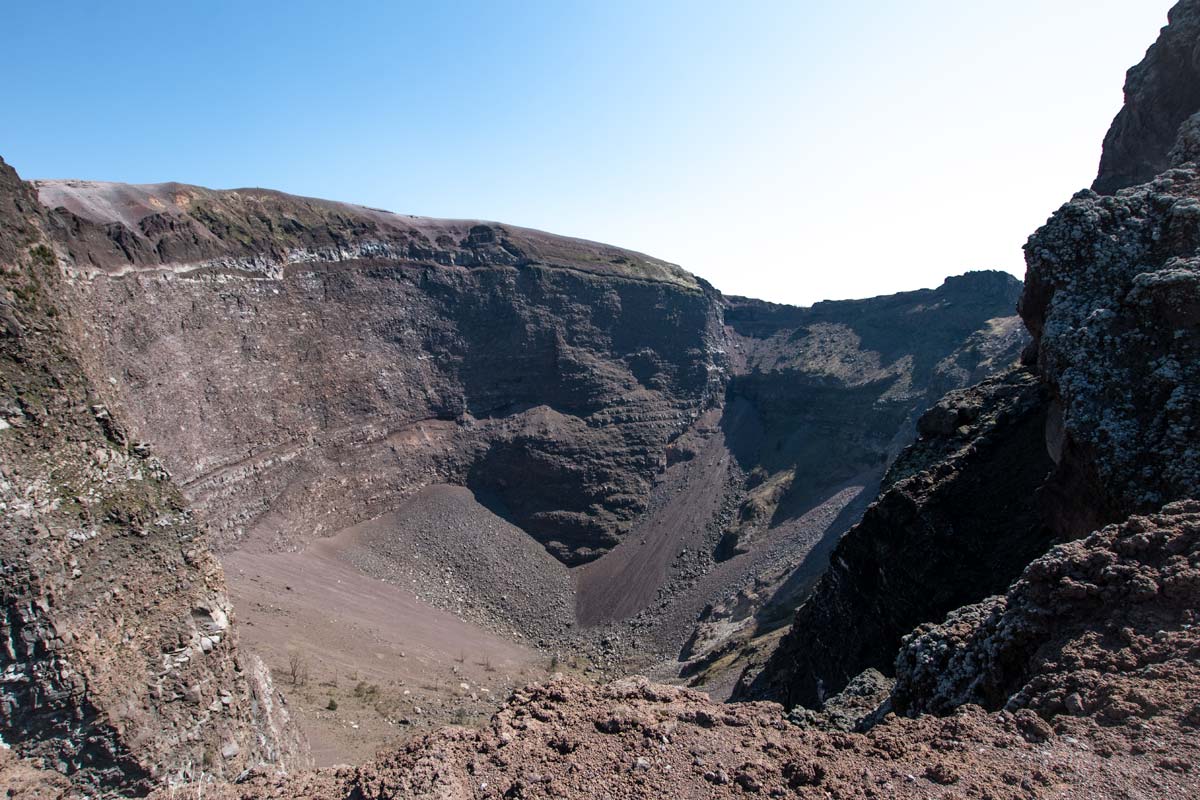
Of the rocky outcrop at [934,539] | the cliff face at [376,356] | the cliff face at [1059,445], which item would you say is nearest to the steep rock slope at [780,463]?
the cliff face at [376,356]

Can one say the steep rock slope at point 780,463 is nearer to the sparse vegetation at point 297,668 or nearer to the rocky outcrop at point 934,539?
the rocky outcrop at point 934,539

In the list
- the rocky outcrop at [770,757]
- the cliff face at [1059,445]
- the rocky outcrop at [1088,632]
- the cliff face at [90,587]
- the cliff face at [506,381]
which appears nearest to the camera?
the rocky outcrop at [770,757]

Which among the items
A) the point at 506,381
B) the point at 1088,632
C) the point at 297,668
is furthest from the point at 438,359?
the point at 1088,632

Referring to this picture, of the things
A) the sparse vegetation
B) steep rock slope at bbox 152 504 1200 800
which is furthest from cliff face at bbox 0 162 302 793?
the sparse vegetation

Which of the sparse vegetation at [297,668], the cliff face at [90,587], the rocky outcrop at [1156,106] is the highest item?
the rocky outcrop at [1156,106]

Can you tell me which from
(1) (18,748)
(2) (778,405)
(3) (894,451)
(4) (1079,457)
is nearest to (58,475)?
(1) (18,748)

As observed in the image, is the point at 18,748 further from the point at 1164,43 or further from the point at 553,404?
the point at 553,404
